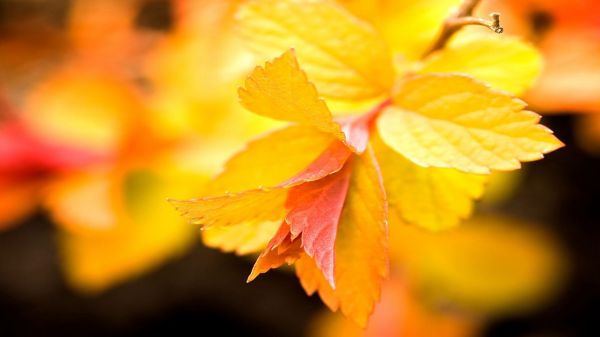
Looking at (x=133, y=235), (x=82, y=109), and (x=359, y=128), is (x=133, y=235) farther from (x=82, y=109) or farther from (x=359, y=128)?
(x=359, y=128)

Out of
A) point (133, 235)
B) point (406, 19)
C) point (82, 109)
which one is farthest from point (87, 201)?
point (406, 19)

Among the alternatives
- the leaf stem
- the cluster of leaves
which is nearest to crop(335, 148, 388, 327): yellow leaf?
the cluster of leaves

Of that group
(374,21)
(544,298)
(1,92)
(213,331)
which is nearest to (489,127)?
(374,21)

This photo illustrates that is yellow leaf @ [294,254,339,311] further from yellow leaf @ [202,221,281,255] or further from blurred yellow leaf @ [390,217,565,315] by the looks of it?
blurred yellow leaf @ [390,217,565,315]

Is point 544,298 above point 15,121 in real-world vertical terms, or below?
below

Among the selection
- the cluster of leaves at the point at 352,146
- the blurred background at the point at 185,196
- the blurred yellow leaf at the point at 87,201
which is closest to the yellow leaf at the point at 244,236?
the cluster of leaves at the point at 352,146

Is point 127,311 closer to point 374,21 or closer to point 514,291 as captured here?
point 514,291
